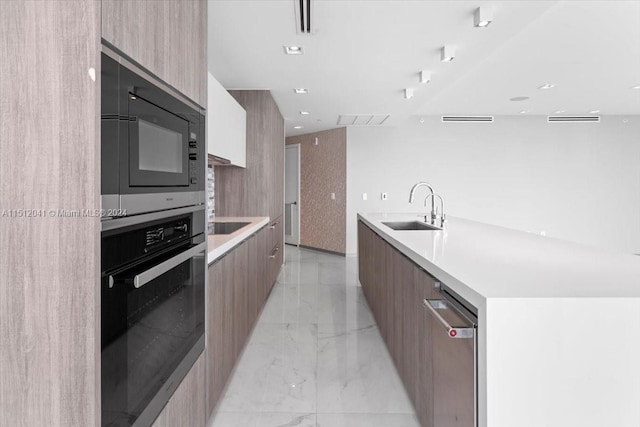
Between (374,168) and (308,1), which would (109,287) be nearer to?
(308,1)

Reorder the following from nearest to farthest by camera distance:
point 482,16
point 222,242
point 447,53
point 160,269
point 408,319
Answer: point 160,269 < point 408,319 < point 222,242 < point 482,16 < point 447,53

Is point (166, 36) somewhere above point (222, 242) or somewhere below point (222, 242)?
above

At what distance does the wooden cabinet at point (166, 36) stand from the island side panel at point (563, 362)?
1.14m

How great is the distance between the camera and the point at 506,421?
108 cm

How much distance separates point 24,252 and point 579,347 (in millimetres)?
1342

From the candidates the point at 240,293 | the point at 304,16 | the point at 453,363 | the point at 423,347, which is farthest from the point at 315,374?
the point at 304,16

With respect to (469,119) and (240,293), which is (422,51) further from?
(469,119)

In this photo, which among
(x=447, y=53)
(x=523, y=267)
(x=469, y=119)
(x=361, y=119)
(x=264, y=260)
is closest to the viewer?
(x=523, y=267)

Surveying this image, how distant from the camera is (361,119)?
6.65 metres

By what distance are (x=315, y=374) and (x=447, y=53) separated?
271 centimetres

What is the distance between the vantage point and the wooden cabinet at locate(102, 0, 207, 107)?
0.98 m

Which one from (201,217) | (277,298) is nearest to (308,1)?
(201,217)

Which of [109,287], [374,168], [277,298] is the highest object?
[374,168]

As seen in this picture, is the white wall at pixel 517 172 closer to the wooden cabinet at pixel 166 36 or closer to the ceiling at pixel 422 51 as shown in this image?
the ceiling at pixel 422 51
